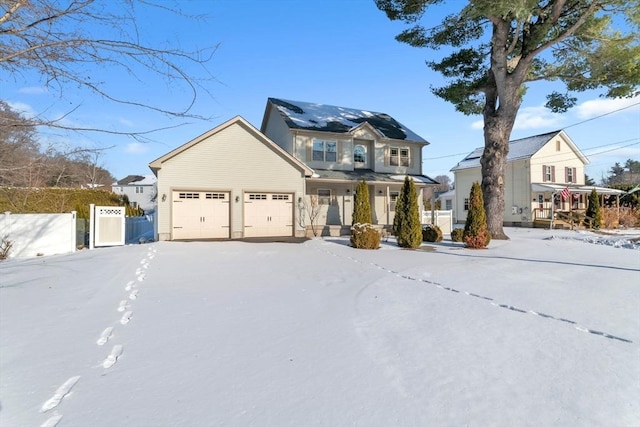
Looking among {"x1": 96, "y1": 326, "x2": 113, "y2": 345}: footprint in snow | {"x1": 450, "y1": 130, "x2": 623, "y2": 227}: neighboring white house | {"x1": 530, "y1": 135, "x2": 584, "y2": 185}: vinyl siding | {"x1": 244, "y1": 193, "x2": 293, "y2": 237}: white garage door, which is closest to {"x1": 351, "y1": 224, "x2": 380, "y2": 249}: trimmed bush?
{"x1": 244, "y1": 193, "x2": 293, "y2": 237}: white garage door

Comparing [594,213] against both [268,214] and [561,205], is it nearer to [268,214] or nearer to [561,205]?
[561,205]

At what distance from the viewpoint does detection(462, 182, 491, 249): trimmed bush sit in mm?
13492

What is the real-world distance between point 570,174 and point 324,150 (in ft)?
73.3

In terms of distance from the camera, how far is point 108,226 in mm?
13797

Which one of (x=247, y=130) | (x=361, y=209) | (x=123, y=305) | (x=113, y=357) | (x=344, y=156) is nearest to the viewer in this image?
(x=113, y=357)

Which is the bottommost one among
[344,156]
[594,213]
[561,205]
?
[594,213]

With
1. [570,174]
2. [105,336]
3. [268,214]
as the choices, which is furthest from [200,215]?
[570,174]

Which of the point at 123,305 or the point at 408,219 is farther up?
the point at 408,219

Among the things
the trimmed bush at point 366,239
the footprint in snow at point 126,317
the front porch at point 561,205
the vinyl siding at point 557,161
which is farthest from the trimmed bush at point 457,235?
the vinyl siding at point 557,161

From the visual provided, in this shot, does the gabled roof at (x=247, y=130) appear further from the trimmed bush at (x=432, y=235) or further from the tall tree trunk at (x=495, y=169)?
the tall tree trunk at (x=495, y=169)

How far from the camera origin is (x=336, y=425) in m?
2.60

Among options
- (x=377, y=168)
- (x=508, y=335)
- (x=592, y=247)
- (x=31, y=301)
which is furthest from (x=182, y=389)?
(x=377, y=168)

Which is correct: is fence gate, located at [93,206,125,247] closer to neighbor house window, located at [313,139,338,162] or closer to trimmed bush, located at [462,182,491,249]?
neighbor house window, located at [313,139,338,162]

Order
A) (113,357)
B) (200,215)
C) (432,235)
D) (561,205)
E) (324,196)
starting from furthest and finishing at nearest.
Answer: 1. (561,205)
2. (324,196)
3. (432,235)
4. (200,215)
5. (113,357)
